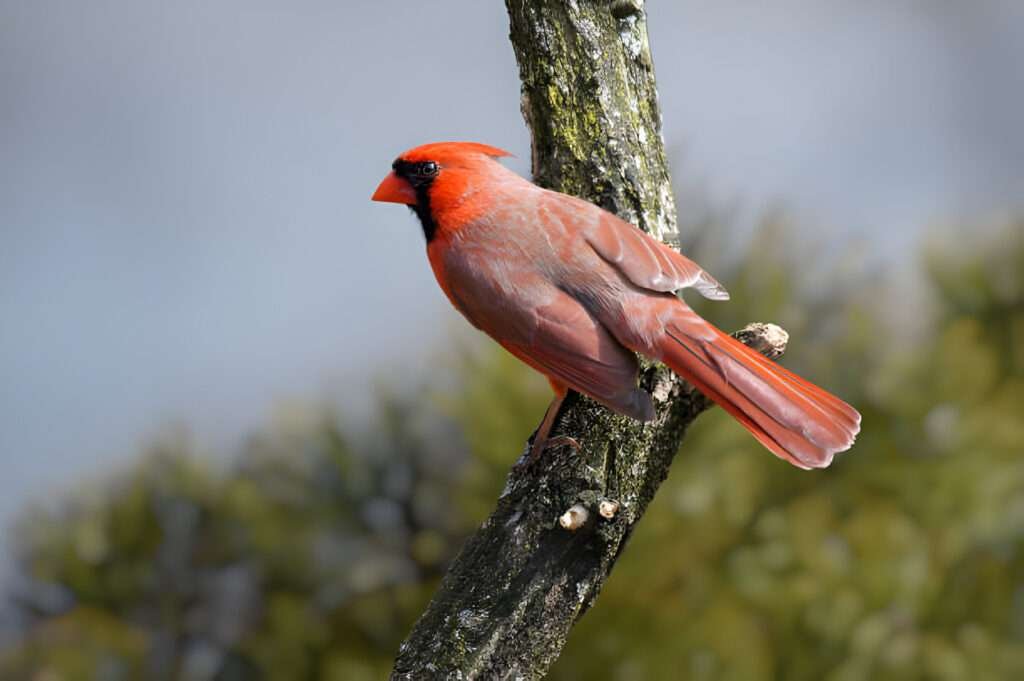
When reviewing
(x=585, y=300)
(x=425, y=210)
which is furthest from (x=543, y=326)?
(x=425, y=210)

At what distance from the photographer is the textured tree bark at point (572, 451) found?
146 cm

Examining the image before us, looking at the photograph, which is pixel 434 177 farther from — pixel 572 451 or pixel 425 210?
pixel 572 451

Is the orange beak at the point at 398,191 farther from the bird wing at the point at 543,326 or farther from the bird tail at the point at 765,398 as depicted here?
the bird tail at the point at 765,398

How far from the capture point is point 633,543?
9.51 ft

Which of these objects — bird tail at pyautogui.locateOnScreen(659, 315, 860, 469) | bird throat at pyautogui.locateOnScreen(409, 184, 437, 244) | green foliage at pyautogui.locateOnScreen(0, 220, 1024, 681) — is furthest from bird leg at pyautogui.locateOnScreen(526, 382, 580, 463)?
green foliage at pyautogui.locateOnScreen(0, 220, 1024, 681)

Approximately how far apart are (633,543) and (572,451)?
1.42 m

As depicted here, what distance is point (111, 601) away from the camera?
9.96 feet

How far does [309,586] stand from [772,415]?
200 centimetres

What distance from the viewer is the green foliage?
2912 millimetres

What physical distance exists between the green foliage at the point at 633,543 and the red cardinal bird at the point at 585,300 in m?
1.31

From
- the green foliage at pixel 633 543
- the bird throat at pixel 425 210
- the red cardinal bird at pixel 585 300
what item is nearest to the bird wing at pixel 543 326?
the red cardinal bird at pixel 585 300

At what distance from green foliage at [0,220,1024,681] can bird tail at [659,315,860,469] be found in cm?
143

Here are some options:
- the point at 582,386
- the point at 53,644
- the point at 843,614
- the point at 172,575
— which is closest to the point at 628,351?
the point at 582,386

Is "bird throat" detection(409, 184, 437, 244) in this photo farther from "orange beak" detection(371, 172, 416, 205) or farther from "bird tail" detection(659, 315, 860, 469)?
"bird tail" detection(659, 315, 860, 469)
